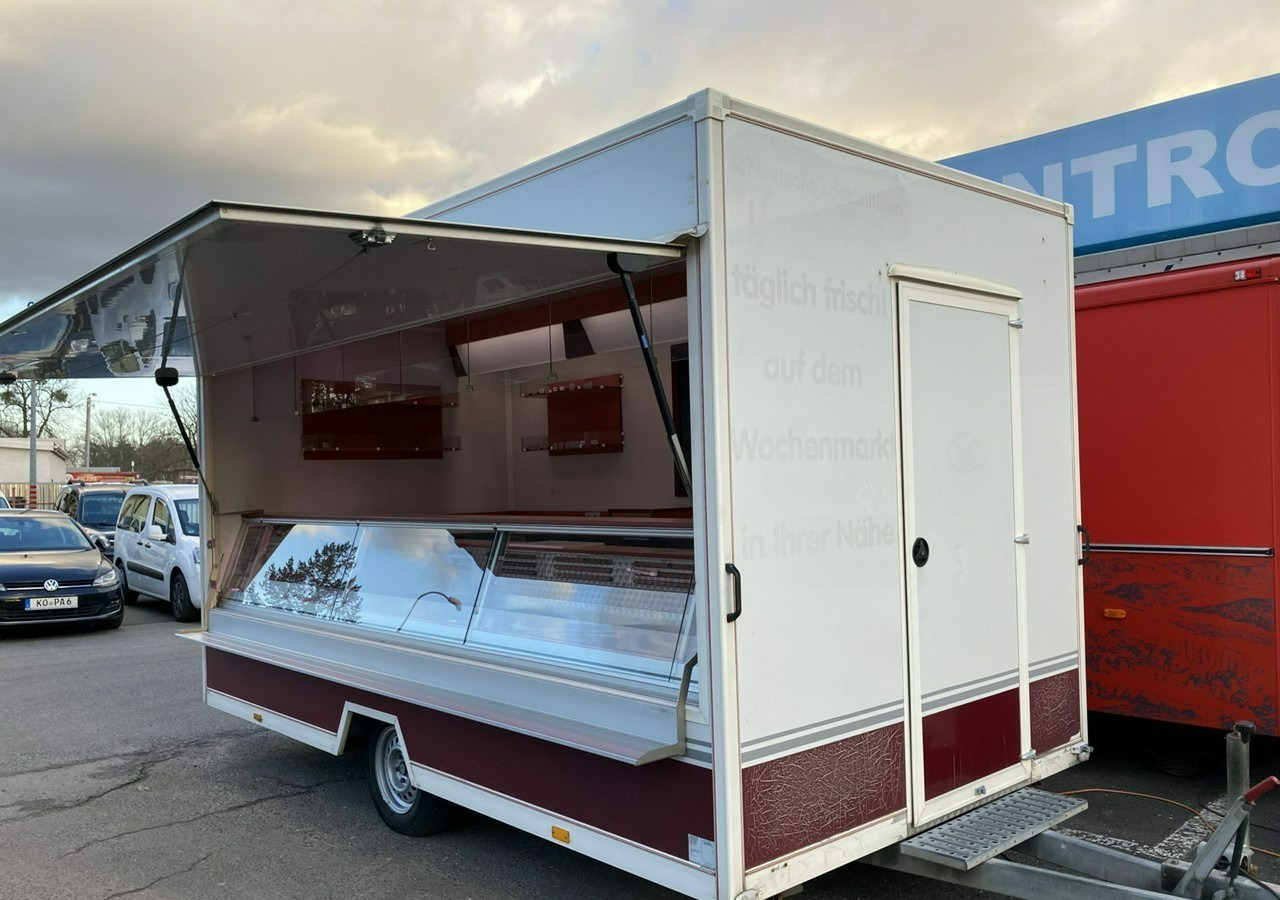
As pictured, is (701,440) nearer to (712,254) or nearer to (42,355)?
(712,254)

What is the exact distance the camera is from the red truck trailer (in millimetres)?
4758

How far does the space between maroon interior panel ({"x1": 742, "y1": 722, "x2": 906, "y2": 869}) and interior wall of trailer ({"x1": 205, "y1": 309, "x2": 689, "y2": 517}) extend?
6.05 ft

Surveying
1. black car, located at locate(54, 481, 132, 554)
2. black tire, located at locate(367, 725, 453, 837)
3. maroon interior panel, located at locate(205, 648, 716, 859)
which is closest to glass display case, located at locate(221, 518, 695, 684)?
maroon interior panel, located at locate(205, 648, 716, 859)

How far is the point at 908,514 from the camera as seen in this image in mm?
3660

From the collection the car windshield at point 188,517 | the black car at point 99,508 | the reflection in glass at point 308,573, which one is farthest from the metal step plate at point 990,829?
the black car at point 99,508

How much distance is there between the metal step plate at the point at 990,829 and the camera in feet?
10.8

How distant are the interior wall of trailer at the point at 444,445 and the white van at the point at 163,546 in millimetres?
4855

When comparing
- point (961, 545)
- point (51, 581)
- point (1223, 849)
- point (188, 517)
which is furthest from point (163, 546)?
point (1223, 849)

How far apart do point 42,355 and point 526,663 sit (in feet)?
8.73

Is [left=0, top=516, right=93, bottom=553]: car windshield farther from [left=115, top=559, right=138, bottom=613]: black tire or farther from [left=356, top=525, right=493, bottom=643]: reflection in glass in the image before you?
[left=356, top=525, right=493, bottom=643]: reflection in glass

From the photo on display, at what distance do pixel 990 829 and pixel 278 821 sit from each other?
3413mm

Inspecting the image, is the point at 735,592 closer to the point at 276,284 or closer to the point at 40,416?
the point at 276,284

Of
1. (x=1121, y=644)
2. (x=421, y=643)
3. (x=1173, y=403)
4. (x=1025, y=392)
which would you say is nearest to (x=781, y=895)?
(x=421, y=643)

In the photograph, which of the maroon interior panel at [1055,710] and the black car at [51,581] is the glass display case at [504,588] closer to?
the maroon interior panel at [1055,710]
